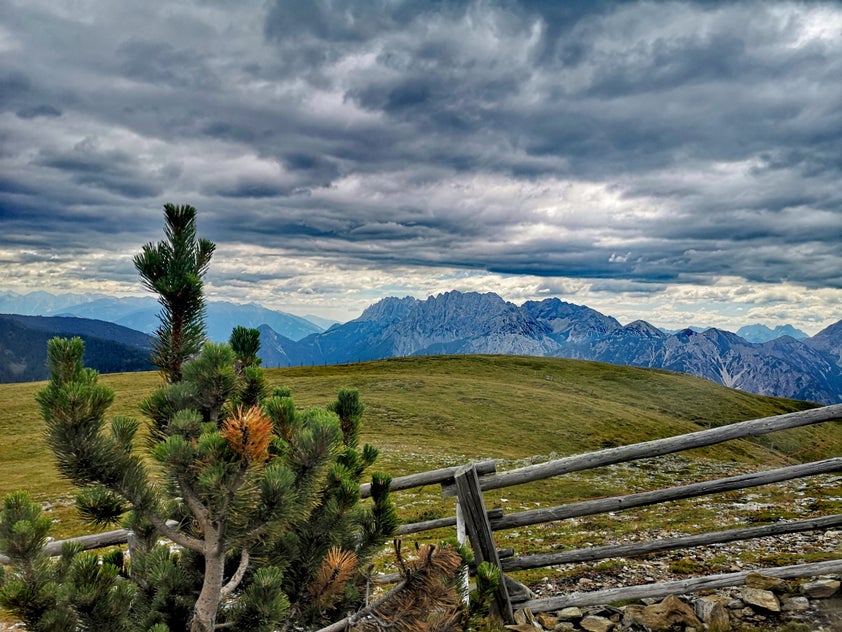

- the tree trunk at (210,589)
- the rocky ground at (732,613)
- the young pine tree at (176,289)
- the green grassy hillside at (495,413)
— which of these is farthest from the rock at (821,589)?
the green grassy hillside at (495,413)

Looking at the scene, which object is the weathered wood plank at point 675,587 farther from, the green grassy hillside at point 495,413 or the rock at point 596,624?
the green grassy hillside at point 495,413

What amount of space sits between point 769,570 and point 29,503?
8213 millimetres

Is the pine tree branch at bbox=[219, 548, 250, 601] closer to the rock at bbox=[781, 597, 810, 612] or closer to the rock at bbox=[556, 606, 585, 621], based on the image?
the rock at bbox=[556, 606, 585, 621]

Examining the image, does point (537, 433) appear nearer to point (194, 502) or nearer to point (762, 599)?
point (762, 599)

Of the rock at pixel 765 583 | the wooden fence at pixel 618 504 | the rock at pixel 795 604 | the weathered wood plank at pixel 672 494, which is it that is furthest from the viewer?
the weathered wood plank at pixel 672 494

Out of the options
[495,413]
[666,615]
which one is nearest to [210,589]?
[666,615]

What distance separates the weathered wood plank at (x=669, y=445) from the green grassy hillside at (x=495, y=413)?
1862 centimetres

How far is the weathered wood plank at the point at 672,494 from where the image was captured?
6.86m

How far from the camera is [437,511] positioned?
71.5 ft

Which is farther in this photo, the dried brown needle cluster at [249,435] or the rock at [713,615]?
the rock at [713,615]

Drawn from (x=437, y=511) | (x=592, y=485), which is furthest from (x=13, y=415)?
(x=592, y=485)

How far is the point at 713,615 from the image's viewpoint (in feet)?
19.7

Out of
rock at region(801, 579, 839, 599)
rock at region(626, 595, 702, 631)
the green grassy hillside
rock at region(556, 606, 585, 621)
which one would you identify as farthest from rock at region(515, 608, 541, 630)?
the green grassy hillside

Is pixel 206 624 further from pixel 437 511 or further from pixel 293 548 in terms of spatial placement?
pixel 437 511
